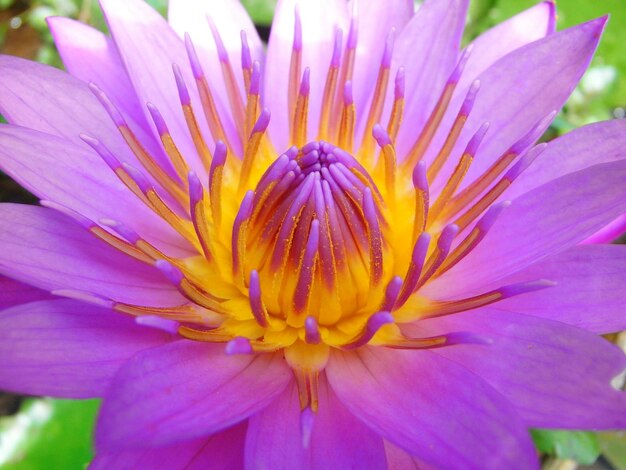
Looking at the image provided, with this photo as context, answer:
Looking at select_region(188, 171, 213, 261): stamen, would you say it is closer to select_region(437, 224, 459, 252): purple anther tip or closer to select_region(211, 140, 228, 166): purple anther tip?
select_region(211, 140, 228, 166): purple anther tip

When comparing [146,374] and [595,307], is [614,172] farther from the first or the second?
[146,374]

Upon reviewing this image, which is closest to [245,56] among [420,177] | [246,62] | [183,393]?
[246,62]

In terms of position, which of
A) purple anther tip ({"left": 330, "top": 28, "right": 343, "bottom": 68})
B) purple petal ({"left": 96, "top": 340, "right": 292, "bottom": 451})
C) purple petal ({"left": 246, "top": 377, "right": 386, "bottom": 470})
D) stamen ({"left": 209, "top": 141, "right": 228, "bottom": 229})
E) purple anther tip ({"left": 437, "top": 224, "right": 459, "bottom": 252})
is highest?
purple anther tip ({"left": 330, "top": 28, "right": 343, "bottom": 68})

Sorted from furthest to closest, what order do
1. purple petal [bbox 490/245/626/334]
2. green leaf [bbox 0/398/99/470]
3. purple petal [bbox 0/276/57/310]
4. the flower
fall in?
green leaf [bbox 0/398/99/470], purple petal [bbox 0/276/57/310], purple petal [bbox 490/245/626/334], the flower

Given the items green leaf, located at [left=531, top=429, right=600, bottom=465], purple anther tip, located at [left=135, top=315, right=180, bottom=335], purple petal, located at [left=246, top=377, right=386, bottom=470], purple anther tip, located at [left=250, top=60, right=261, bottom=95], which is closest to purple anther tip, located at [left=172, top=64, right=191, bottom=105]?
purple anther tip, located at [left=250, top=60, right=261, bottom=95]

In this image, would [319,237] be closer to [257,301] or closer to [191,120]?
[257,301]

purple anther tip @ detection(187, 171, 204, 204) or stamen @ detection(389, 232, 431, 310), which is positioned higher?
purple anther tip @ detection(187, 171, 204, 204)
